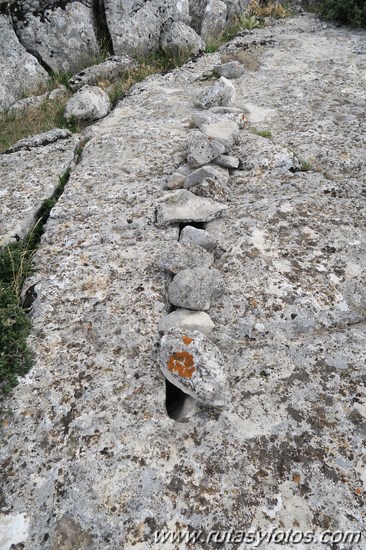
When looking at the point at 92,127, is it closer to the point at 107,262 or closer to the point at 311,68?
the point at 107,262

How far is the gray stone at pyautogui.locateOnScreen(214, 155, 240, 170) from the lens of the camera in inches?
256

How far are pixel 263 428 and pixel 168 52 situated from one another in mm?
10789

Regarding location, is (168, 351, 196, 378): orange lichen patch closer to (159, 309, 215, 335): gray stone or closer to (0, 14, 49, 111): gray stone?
(159, 309, 215, 335): gray stone

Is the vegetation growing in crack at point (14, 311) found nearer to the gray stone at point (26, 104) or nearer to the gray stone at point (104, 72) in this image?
the gray stone at point (26, 104)

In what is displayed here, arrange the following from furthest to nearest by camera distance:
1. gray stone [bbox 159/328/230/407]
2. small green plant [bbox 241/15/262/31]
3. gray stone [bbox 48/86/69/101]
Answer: small green plant [bbox 241/15/262/31]
gray stone [bbox 48/86/69/101]
gray stone [bbox 159/328/230/407]

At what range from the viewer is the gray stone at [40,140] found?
7.48 m

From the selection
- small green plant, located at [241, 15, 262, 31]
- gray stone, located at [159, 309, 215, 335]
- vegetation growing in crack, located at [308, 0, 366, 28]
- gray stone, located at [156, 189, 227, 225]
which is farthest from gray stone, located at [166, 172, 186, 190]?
vegetation growing in crack, located at [308, 0, 366, 28]

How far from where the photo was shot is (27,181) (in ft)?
21.4

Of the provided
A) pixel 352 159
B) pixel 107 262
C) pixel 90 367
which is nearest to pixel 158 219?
pixel 107 262

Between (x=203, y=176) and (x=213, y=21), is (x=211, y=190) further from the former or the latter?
(x=213, y=21)

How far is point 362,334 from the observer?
13.4 feet

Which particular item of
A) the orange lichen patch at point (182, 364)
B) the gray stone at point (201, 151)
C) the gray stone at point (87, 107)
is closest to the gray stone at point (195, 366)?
the orange lichen patch at point (182, 364)

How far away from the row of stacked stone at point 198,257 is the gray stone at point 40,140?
259 cm

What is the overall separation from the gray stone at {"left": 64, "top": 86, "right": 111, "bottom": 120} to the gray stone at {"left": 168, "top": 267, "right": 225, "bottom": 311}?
18.5ft
